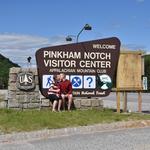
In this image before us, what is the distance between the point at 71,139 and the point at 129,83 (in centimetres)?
724

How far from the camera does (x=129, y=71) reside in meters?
20.0

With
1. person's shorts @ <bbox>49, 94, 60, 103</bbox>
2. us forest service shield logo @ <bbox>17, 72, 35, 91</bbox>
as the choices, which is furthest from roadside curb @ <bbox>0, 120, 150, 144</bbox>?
us forest service shield logo @ <bbox>17, 72, 35, 91</bbox>

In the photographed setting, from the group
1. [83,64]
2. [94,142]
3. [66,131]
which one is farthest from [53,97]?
[94,142]

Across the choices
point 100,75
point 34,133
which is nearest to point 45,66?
point 100,75

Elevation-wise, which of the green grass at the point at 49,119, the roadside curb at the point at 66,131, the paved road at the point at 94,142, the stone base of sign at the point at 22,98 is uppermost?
the stone base of sign at the point at 22,98

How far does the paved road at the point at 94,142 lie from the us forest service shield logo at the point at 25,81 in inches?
203

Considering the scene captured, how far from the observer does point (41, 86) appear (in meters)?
19.3

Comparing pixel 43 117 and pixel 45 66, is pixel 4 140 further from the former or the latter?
pixel 45 66

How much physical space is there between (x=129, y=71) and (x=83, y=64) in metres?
1.77

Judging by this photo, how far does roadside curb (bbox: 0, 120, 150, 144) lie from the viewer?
13.3 metres

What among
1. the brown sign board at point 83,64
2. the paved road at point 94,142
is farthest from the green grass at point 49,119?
the brown sign board at point 83,64

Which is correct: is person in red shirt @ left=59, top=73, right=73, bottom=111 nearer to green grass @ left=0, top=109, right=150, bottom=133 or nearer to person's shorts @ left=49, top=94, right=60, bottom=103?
person's shorts @ left=49, top=94, right=60, bottom=103

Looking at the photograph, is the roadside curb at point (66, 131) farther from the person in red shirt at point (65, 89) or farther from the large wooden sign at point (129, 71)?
the large wooden sign at point (129, 71)

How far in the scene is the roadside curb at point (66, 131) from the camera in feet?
43.6
